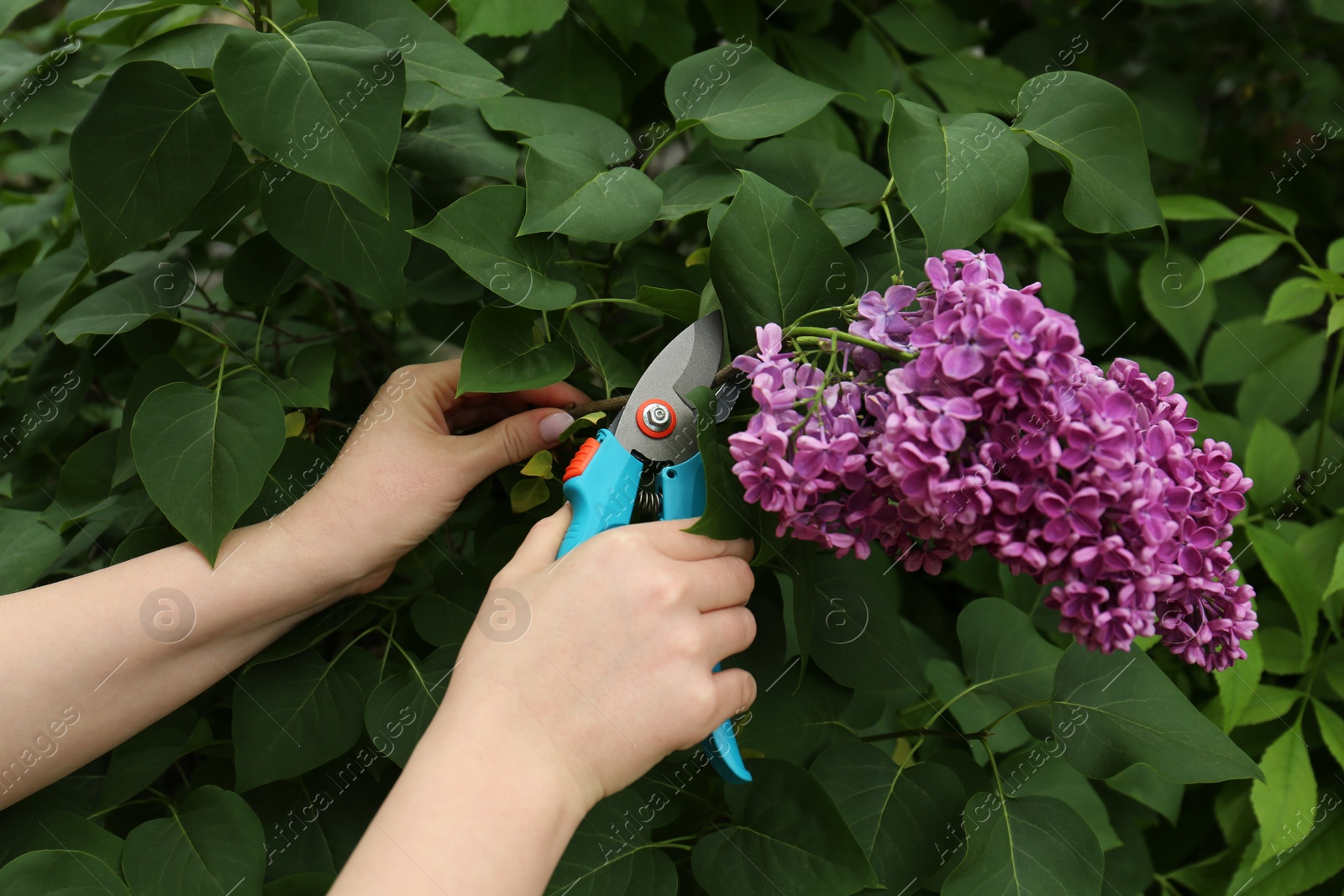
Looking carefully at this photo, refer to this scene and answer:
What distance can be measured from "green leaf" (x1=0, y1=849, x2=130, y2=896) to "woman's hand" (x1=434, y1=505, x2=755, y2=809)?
407mm

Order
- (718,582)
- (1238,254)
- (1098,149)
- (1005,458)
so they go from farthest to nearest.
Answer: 1. (1238,254)
2. (1098,149)
3. (718,582)
4. (1005,458)

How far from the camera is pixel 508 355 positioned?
754mm

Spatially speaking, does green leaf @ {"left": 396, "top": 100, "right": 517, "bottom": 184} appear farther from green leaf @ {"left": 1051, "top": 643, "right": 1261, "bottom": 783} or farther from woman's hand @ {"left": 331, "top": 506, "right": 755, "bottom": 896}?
green leaf @ {"left": 1051, "top": 643, "right": 1261, "bottom": 783}

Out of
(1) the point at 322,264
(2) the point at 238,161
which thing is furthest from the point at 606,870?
(2) the point at 238,161

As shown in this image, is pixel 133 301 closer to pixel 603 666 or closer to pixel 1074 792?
pixel 603 666

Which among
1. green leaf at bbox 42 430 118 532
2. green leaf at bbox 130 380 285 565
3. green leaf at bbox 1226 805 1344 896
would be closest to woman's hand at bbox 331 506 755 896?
green leaf at bbox 130 380 285 565

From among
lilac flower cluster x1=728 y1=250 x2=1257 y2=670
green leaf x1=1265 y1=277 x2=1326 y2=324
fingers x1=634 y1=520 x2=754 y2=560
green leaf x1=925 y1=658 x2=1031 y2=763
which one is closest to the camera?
lilac flower cluster x1=728 y1=250 x2=1257 y2=670

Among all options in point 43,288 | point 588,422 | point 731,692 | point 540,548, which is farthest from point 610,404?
point 43,288

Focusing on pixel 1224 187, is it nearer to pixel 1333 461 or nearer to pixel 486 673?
pixel 1333 461

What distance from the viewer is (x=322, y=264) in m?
0.78

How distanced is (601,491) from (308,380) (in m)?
0.35

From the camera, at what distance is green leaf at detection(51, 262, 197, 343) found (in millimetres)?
846

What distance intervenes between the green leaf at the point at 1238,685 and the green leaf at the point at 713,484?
0.76 m

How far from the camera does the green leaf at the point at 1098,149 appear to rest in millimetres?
→ 756
